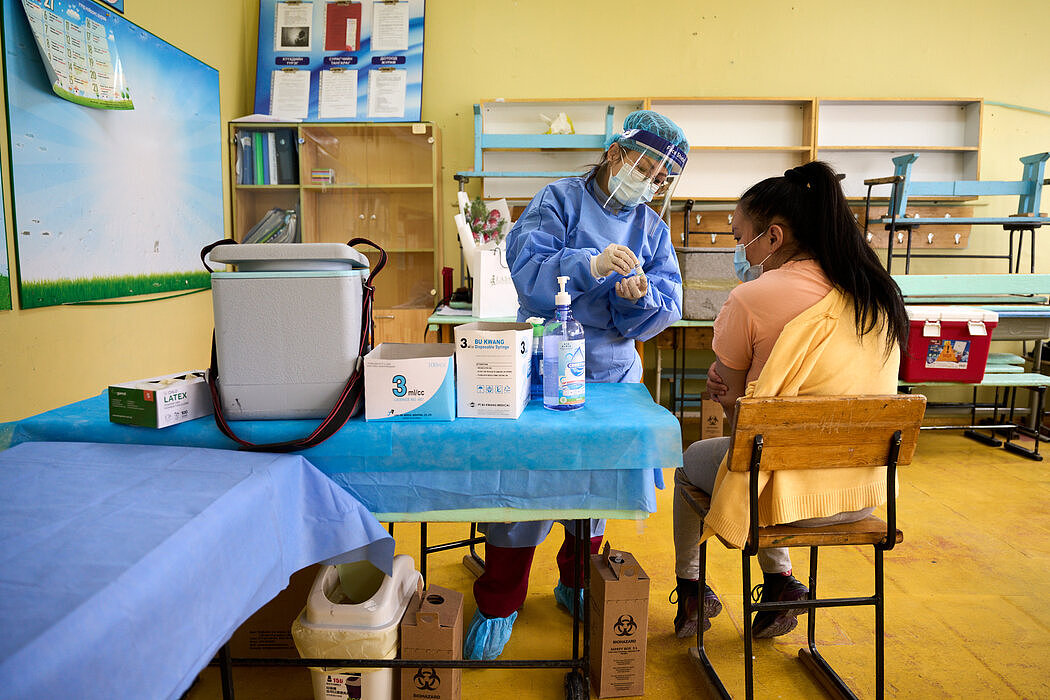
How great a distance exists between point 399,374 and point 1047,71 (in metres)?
5.11

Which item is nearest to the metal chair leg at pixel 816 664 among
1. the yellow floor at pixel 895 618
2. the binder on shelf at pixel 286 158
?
the yellow floor at pixel 895 618

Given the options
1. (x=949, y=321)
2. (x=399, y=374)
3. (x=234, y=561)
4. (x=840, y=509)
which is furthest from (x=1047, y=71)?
(x=234, y=561)

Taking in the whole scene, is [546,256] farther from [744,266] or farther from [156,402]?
[156,402]

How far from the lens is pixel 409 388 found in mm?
1396

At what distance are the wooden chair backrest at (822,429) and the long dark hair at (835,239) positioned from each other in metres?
0.18

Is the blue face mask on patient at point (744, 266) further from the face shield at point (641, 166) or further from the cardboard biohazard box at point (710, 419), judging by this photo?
the cardboard biohazard box at point (710, 419)

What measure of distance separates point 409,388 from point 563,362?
34 centimetres

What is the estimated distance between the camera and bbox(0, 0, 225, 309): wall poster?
8.48 feet

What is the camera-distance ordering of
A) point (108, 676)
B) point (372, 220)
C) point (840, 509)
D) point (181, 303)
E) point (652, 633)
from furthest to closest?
point (372, 220) < point (181, 303) < point (652, 633) < point (840, 509) < point (108, 676)

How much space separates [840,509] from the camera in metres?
1.52

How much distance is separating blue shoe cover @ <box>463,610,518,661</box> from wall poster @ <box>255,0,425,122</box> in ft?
11.0

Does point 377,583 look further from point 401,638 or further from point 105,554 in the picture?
point 105,554

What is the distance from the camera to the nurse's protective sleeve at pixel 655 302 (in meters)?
1.93

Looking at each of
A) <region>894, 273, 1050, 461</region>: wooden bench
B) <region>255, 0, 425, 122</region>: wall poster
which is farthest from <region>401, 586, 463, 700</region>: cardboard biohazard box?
<region>255, 0, 425, 122</region>: wall poster
